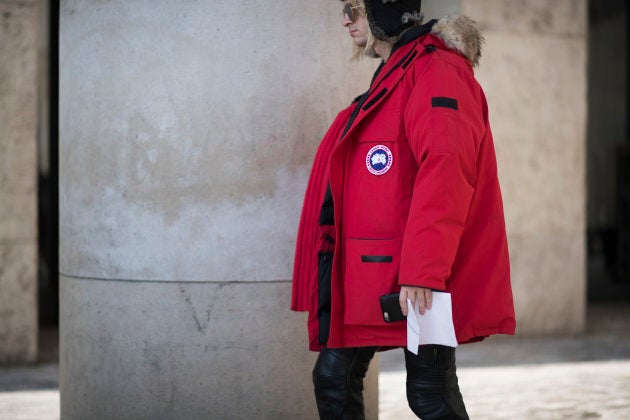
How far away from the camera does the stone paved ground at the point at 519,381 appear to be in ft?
18.6

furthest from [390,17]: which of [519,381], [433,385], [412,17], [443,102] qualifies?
[519,381]

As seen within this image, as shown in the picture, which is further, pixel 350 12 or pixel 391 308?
pixel 350 12

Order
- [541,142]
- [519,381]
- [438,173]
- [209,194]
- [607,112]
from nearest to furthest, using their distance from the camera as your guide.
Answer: [438,173], [209,194], [519,381], [541,142], [607,112]

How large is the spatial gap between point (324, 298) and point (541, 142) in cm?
593

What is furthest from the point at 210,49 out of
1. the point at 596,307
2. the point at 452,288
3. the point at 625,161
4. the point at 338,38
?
the point at 625,161

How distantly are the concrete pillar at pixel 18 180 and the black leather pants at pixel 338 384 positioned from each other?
442 centimetres

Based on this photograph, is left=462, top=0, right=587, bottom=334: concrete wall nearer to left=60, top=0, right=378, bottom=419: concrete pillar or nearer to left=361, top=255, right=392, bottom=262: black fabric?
left=60, top=0, right=378, bottom=419: concrete pillar

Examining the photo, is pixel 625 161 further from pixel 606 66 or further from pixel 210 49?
pixel 210 49

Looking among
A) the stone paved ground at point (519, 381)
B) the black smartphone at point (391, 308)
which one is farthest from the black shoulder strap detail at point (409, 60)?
the stone paved ground at point (519, 381)

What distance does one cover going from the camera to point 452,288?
336 centimetres

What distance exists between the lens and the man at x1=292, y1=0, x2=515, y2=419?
321 cm

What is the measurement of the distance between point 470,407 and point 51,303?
4.90 metres

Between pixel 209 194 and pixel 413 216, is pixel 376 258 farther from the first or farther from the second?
pixel 209 194

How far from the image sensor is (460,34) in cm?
350
